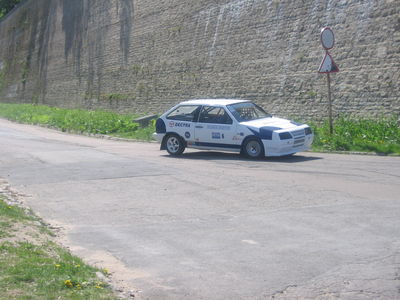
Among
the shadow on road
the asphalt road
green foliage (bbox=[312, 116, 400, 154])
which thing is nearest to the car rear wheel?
the shadow on road

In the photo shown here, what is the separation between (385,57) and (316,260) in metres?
13.0

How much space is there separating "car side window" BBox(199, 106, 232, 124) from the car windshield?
7.7 inches

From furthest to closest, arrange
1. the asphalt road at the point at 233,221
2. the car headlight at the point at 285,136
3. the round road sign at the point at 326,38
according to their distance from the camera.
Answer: the round road sign at the point at 326,38
the car headlight at the point at 285,136
the asphalt road at the point at 233,221

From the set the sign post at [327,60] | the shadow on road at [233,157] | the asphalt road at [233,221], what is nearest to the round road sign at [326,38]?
the sign post at [327,60]

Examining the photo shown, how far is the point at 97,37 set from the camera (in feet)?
134

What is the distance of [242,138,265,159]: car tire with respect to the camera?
14.7 metres

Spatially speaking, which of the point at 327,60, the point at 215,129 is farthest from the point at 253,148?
the point at 327,60

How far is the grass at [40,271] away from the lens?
5.14 meters

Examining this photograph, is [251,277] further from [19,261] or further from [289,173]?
[289,173]

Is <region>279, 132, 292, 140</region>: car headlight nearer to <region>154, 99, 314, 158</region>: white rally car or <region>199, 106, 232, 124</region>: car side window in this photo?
<region>154, 99, 314, 158</region>: white rally car

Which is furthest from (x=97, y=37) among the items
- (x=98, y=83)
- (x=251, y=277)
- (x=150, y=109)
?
(x=251, y=277)

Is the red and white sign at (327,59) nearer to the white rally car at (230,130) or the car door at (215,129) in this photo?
the white rally car at (230,130)

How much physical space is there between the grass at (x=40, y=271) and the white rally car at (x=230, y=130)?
313 inches

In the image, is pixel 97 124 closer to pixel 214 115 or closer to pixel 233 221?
pixel 214 115
